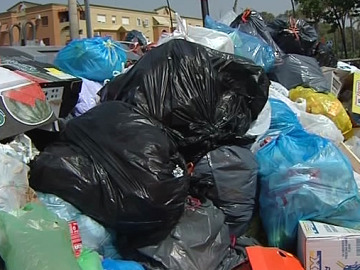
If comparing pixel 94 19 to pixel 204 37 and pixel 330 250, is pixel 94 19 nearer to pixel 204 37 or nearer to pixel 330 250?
pixel 204 37

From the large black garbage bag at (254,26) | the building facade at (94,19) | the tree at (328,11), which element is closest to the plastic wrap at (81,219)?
the large black garbage bag at (254,26)

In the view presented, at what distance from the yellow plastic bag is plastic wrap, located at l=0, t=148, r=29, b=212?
205 cm

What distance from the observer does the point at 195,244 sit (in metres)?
2.02

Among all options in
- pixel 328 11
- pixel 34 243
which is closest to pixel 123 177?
pixel 34 243

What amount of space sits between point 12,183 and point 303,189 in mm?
1224

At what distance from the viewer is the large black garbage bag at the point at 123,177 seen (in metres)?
1.90

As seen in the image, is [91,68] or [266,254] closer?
[266,254]

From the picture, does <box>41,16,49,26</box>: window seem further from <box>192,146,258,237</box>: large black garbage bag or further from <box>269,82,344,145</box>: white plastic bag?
<box>192,146,258,237</box>: large black garbage bag

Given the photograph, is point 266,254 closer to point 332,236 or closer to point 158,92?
point 332,236

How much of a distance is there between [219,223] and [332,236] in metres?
0.47

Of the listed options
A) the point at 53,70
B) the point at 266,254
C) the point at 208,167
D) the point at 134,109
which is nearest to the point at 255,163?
the point at 208,167

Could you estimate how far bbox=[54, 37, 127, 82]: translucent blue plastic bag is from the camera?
119 inches

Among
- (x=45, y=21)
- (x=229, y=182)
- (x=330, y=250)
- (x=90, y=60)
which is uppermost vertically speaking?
(x=45, y=21)

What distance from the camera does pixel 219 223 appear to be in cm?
217
